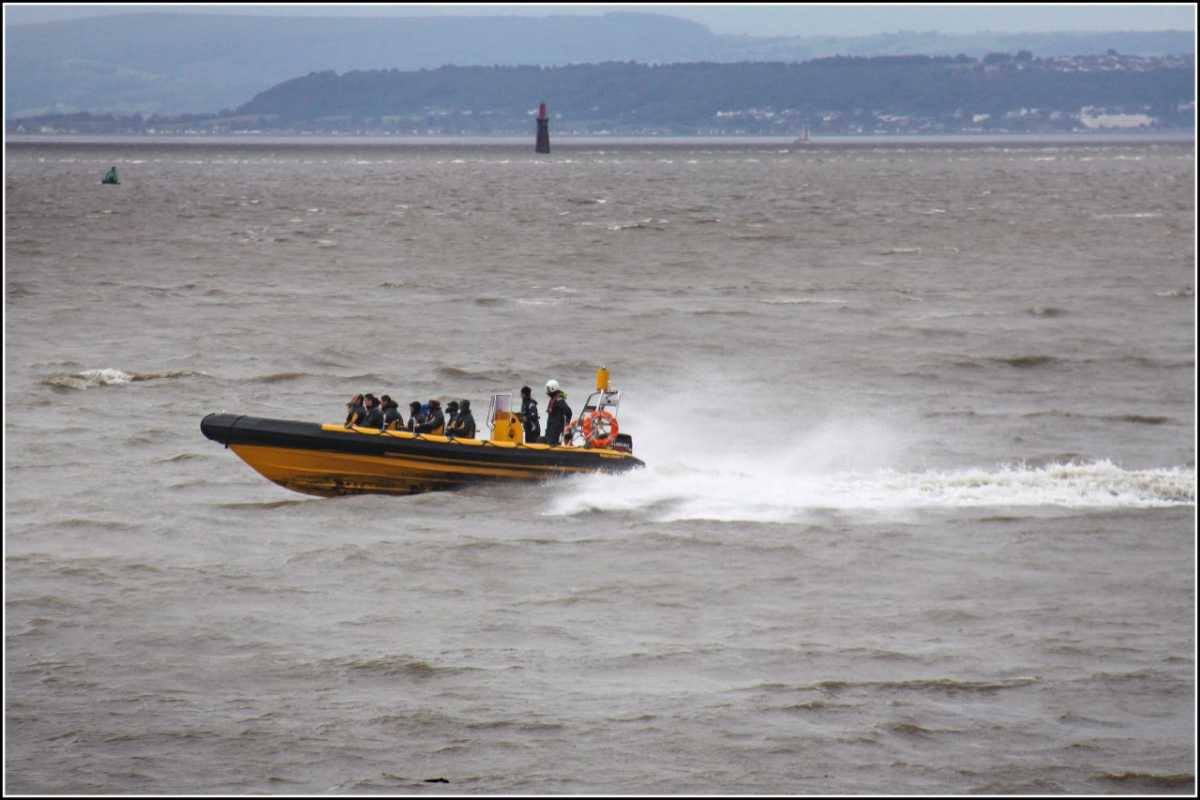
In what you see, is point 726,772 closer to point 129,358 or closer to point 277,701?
point 277,701

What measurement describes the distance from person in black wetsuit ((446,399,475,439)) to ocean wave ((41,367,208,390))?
1433 centimetres

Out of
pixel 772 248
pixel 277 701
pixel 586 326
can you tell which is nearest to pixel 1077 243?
pixel 772 248

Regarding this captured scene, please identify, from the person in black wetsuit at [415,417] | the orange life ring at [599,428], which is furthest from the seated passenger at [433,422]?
the orange life ring at [599,428]

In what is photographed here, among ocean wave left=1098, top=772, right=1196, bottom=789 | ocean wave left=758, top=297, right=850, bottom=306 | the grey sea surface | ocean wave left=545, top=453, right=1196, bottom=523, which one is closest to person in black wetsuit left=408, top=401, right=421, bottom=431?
the grey sea surface

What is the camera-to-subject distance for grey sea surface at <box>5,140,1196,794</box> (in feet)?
58.6

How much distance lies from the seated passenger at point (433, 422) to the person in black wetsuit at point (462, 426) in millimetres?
137

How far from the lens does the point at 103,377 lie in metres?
40.5

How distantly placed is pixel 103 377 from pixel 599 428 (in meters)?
16.0

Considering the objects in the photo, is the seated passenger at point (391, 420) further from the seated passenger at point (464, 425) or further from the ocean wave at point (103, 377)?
the ocean wave at point (103, 377)

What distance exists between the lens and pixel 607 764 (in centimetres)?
1739

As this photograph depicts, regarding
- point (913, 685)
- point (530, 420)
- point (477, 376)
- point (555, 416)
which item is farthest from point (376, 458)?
point (477, 376)

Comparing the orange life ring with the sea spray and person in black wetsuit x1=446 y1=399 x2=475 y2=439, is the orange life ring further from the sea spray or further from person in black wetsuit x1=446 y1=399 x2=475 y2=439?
person in black wetsuit x1=446 y1=399 x2=475 y2=439

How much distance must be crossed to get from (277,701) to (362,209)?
324 feet

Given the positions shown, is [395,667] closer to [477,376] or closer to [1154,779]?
[1154,779]
